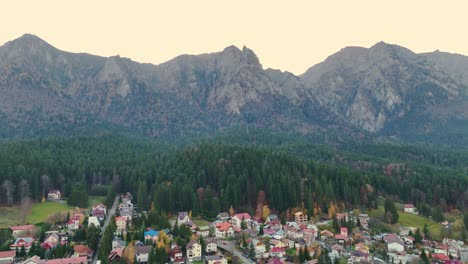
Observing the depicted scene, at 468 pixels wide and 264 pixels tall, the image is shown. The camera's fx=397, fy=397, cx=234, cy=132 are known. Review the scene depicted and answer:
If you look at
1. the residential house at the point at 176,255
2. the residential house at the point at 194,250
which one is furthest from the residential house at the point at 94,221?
the residential house at the point at 194,250

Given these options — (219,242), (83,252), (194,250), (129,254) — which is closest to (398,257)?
(219,242)

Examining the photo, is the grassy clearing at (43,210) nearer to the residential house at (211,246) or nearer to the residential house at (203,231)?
the residential house at (203,231)

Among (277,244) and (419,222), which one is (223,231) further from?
(419,222)

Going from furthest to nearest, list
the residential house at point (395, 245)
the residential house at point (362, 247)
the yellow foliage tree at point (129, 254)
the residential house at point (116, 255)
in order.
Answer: the residential house at point (395, 245) → the residential house at point (362, 247) → the residential house at point (116, 255) → the yellow foliage tree at point (129, 254)

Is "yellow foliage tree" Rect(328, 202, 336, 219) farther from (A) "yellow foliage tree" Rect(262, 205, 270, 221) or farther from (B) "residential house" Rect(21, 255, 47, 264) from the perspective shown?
(B) "residential house" Rect(21, 255, 47, 264)

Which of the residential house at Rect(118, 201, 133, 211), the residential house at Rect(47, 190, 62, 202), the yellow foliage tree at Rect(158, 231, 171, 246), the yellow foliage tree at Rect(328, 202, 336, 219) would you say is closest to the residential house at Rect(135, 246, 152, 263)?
the yellow foliage tree at Rect(158, 231, 171, 246)

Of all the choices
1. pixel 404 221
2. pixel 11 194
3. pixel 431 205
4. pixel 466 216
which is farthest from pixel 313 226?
pixel 11 194
